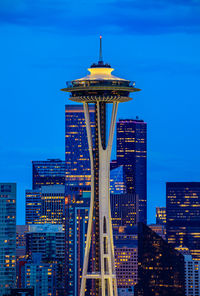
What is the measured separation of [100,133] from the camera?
11569cm

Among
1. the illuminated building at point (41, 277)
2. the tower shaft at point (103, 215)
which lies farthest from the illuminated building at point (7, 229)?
the tower shaft at point (103, 215)

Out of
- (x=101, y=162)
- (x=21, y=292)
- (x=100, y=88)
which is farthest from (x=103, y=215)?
(x=21, y=292)

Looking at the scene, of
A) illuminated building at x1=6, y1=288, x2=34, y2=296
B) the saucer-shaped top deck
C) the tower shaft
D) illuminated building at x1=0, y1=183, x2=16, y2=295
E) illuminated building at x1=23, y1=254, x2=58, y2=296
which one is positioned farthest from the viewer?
illuminated building at x1=23, y1=254, x2=58, y2=296

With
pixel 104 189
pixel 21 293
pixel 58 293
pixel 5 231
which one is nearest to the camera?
pixel 104 189

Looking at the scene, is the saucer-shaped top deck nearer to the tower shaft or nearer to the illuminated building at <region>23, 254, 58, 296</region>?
the tower shaft

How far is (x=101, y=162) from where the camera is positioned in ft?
377

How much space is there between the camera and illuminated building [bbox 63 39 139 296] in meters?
115

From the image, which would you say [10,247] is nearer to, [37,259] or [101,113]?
[37,259]

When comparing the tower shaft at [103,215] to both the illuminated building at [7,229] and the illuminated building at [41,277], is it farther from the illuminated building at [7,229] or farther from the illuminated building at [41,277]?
the illuminated building at [41,277]

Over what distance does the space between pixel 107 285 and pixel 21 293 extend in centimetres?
4497

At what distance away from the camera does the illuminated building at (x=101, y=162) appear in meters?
115

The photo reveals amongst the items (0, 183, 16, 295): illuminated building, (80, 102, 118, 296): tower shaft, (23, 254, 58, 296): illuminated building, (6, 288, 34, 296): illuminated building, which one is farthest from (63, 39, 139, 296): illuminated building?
(23, 254, 58, 296): illuminated building

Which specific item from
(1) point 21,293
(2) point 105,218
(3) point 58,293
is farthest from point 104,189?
(3) point 58,293

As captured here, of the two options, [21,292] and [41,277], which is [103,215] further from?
[41,277]
